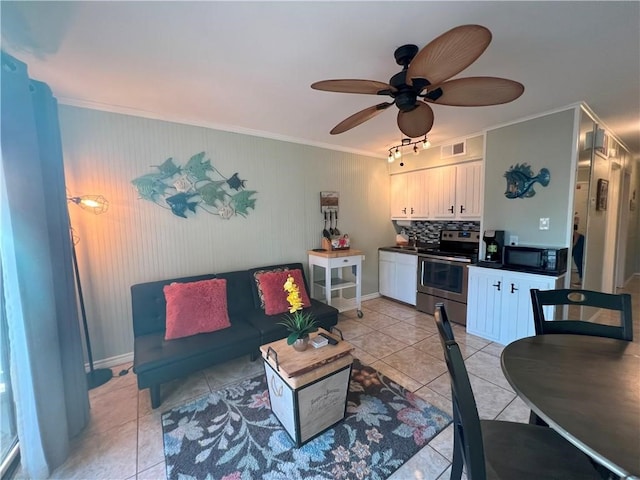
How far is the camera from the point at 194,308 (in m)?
2.39

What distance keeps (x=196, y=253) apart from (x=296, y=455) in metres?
2.15

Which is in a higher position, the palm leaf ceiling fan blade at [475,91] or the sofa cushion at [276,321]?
the palm leaf ceiling fan blade at [475,91]

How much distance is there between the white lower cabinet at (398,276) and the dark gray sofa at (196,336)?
159 centimetres

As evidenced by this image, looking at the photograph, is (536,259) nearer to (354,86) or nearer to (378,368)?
(378,368)

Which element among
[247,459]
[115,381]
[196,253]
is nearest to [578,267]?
[247,459]

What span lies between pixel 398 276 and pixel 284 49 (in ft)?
11.2

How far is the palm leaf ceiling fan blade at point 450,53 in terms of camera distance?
3.17 feet

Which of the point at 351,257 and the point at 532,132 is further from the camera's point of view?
the point at 351,257

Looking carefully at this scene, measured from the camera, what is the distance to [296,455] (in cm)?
154

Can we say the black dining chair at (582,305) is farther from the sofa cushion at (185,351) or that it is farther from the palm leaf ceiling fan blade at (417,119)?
the sofa cushion at (185,351)

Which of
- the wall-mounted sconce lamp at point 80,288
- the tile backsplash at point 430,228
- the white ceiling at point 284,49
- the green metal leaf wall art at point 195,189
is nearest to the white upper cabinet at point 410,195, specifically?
the tile backsplash at point 430,228

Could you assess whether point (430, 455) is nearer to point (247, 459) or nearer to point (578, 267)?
point (247, 459)

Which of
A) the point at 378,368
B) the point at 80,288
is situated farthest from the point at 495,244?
the point at 80,288

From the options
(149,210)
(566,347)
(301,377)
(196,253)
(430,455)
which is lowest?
(430,455)
